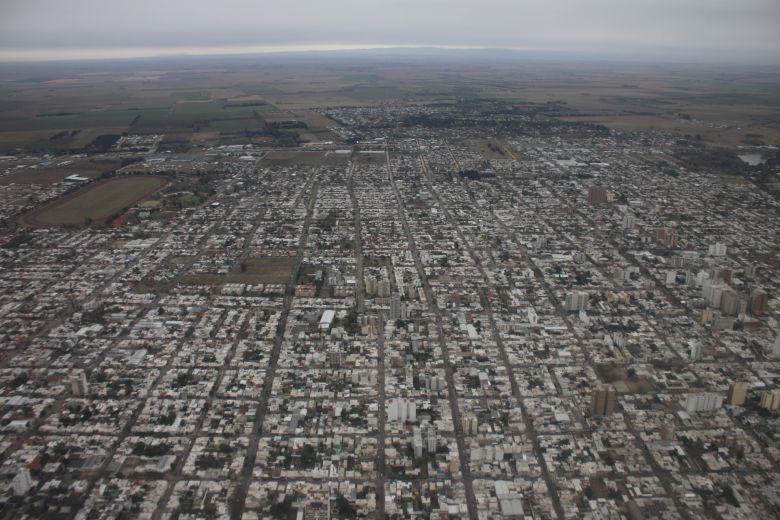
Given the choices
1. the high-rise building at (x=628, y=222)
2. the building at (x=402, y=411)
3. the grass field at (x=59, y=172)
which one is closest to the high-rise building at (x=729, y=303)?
the high-rise building at (x=628, y=222)

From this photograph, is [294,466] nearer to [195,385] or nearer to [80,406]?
[195,385]

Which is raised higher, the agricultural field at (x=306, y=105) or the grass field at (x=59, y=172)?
the agricultural field at (x=306, y=105)

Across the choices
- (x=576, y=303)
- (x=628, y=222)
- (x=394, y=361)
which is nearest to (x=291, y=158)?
(x=628, y=222)

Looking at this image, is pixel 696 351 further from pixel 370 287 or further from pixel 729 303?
pixel 370 287

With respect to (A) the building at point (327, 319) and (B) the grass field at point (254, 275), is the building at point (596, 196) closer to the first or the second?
(B) the grass field at point (254, 275)

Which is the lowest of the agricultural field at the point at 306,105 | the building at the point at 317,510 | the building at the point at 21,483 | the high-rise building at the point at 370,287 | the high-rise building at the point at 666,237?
the building at the point at 317,510

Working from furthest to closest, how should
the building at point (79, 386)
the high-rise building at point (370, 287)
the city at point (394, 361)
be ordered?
the high-rise building at point (370, 287) → the building at point (79, 386) → the city at point (394, 361)

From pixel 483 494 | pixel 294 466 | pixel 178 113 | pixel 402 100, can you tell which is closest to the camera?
pixel 483 494

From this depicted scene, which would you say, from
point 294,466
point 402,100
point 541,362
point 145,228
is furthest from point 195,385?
point 402,100
